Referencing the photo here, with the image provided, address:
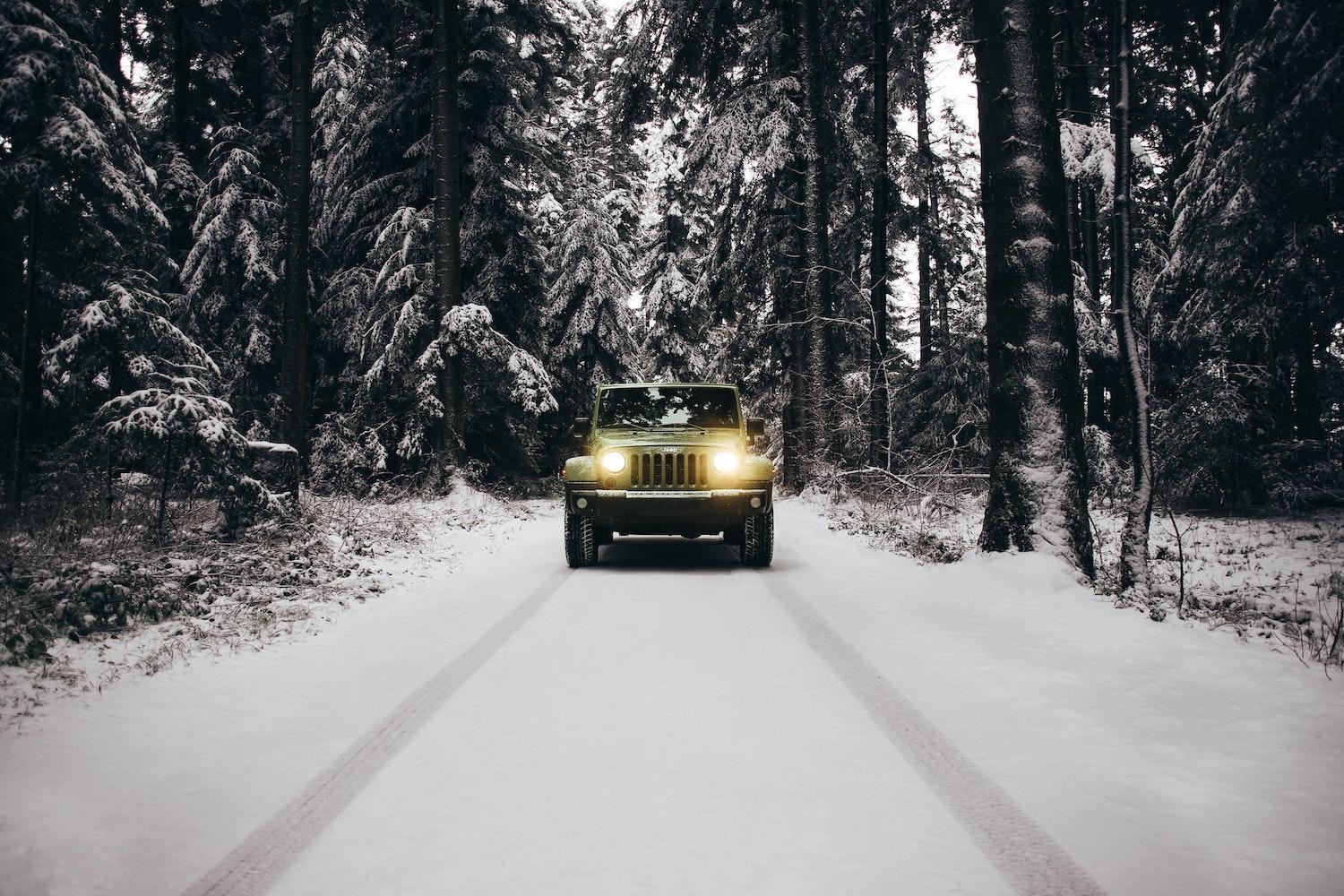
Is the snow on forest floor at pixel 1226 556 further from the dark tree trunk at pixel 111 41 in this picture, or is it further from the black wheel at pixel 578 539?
the dark tree trunk at pixel 111 41

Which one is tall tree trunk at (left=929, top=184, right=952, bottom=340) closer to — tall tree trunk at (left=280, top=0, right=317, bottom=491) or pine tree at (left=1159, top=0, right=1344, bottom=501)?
pine tree at (left=1159, top=0, right=1344, bottom=501)

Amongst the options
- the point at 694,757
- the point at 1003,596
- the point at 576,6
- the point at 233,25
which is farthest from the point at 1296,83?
the point at 233,25

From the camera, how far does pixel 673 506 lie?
9.66 metres

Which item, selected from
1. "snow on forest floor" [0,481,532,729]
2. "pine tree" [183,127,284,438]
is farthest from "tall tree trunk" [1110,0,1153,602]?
"pine tree" [183,127,284,438]

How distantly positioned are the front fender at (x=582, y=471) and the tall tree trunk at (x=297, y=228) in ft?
23.9

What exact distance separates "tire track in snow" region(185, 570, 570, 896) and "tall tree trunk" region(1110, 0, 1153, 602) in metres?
6.25

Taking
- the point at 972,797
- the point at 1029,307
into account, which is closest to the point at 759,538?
the point at 1029,307

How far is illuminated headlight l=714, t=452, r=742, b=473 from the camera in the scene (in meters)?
9.77

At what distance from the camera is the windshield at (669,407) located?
36.8 feet

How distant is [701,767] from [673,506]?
20.2ft

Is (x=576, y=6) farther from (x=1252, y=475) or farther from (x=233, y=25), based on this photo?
(x=1252, y=475)

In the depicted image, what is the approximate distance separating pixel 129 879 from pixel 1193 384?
15.8m

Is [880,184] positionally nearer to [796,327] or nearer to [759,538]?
[796,327]

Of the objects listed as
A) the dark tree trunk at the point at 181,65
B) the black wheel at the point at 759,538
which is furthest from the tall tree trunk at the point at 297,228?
the black wheel at the point at 759,538
